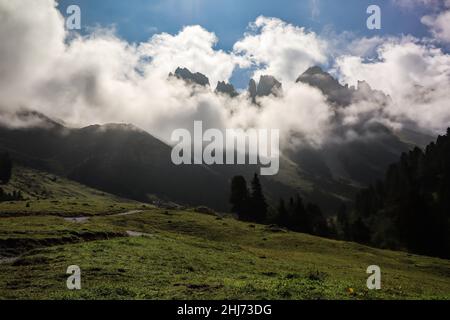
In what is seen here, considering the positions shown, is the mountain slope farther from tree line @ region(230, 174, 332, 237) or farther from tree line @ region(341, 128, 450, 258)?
tree line @ region(230, 174, 332, 237)

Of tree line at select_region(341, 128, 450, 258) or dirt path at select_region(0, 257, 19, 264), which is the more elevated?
tree line at select_region(341, 128, 450, 258)

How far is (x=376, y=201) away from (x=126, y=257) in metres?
147

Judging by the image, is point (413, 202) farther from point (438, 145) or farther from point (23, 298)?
point (23, 298)

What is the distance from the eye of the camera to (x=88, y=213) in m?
96.9

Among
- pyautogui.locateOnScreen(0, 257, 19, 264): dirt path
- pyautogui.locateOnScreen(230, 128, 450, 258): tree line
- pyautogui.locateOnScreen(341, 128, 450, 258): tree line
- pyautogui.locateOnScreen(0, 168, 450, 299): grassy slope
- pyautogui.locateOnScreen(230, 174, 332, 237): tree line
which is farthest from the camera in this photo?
pyautogui.locateOnScreen(230, 174, 332, 237): tree line

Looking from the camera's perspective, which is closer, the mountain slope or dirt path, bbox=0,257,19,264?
the mountain slope

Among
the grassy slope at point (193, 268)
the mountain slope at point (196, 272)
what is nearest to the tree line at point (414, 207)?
the grassy slope at point (193, 268)

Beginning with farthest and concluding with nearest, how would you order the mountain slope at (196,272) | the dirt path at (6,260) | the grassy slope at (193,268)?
the dirt path at (6,260), the grassy slope at (193,268), the mountain slope at (196,272)

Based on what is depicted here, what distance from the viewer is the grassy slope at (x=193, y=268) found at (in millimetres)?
25125

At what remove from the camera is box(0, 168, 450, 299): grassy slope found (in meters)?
25.1

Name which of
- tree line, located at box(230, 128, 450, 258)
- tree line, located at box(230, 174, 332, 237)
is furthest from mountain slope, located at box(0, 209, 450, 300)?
tree line, located at box(230, 174, 332, 237)

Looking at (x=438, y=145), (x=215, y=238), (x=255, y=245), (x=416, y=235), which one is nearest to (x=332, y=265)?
(x=255, y=245)

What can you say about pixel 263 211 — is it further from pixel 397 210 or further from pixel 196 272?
pixel 196 272

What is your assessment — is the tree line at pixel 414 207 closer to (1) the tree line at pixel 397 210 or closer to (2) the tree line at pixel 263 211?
(1) the tree line at pixel 397 210
